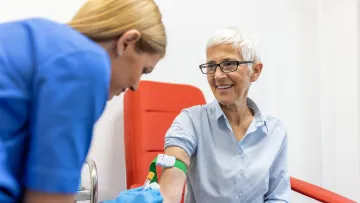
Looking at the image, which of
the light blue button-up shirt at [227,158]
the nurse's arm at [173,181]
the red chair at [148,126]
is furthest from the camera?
the red chair at [148,126]

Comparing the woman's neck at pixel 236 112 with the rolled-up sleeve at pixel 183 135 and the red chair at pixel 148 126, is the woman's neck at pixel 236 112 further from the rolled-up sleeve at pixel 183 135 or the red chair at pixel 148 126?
the red chair at pixel 148 126

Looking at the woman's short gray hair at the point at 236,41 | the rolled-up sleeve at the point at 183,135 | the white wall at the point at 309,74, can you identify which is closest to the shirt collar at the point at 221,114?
the rolled-up sleeve at the point at 183,135

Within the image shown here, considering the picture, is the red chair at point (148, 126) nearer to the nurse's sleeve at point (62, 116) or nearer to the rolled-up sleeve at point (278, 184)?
the rolled-up sleeve at point (278, 184)

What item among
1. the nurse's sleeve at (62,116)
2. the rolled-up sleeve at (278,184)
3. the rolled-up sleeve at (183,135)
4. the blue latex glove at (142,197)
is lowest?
the rolled-up sleeve at (278,184)

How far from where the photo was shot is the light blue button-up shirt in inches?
60.5

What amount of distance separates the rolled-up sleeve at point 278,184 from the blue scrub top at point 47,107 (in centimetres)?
107

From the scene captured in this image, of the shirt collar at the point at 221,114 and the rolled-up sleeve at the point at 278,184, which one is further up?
the shirt collar at the point at 221,114

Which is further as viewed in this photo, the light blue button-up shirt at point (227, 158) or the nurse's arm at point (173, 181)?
the light blue button-up shirt at point (227, 158)

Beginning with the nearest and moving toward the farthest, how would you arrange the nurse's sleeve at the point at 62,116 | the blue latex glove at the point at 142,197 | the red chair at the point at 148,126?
the nurse's sleeve at the point at 62,116 → the blue latex glove at the point at 142,197 → the red chair at the point at 148,126

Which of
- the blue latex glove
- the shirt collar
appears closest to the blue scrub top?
the blue latex glove

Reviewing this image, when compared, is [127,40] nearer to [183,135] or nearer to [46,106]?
[46,106]

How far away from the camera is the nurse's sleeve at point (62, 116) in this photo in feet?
2.23

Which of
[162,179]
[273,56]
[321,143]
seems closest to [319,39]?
[273,56]

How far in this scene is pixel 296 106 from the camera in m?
2.89
